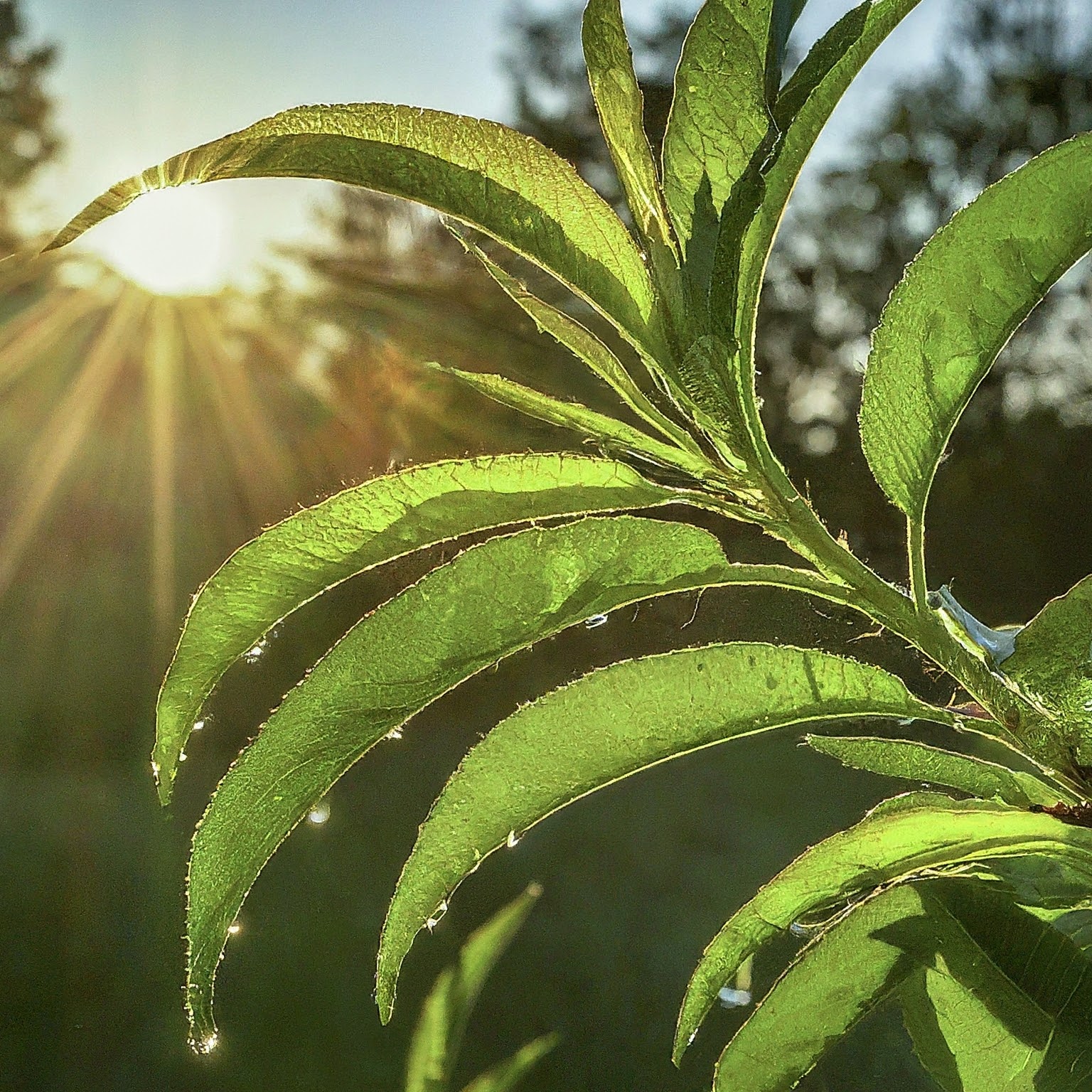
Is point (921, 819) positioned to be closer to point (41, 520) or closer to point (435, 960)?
point (435, 960)

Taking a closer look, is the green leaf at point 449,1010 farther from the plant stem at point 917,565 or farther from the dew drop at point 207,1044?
the plant stem at point 917,565

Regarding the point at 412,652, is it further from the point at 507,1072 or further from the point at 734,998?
the point at 507,1072

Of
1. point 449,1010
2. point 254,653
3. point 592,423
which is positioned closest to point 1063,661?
point 592,423

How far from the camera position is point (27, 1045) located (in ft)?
10.3

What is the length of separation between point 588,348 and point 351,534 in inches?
3.7

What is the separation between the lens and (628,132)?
0.30 metres

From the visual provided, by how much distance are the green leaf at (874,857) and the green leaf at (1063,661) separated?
3cm

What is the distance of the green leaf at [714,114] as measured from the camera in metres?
0.27

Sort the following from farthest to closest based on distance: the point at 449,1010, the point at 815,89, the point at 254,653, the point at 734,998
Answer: the point at 449,1010, the point at 734,998, the point at 254,653, the point at 815,89

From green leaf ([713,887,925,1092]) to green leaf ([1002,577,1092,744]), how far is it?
3.8 inches

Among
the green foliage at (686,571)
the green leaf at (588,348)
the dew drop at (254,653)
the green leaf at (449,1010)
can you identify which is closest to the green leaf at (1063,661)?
the green foliage at (686,571)

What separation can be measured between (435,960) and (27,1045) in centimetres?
129

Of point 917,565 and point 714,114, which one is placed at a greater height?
point 714,114

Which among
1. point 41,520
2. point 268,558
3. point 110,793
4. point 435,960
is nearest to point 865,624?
point 268,558
